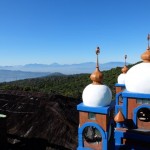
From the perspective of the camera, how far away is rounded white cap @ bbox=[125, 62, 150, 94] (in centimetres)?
Answer: 1100

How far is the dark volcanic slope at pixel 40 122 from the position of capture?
58.1 feet

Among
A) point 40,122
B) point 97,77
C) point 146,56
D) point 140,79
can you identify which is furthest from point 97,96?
point 40,122

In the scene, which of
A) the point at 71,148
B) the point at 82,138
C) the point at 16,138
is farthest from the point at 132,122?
the point at 16,138

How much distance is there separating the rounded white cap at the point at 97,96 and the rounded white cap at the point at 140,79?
3.53 ft

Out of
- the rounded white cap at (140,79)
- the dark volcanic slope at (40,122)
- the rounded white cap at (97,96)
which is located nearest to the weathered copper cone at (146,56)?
the rounded white cap at (140,79)

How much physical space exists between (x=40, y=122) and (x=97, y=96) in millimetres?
9576

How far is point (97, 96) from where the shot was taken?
1123 centimetres

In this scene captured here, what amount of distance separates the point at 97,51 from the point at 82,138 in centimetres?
390

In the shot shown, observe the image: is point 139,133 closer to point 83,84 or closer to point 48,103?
point 48,103

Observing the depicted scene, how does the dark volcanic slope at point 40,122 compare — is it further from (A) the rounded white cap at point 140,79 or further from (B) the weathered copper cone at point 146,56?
(B) the weathered copper cone at point 146,56

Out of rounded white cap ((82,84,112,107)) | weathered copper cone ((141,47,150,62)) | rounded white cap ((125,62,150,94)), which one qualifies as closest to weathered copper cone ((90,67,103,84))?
rounded white cap ((82,84,112,107))

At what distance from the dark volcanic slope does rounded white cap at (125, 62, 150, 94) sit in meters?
7.45

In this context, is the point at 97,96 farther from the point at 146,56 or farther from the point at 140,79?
the point at 146,56

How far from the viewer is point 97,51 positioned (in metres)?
12.1
